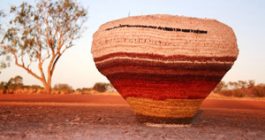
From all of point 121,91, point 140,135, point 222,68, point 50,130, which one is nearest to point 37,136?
point 50,130

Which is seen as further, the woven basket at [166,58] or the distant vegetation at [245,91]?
the distant vegetation at [245,91]

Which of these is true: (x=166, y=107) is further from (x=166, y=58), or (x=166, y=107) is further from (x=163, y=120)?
(x=166, y=58)

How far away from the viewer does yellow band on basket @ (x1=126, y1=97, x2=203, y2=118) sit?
5.82 m

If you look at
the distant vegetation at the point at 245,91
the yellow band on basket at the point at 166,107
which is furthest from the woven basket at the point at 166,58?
the distant vegetation at the point at 245,91

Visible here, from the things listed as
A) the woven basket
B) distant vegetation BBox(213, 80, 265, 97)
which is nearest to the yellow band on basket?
the woven basket

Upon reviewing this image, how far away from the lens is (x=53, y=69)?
1081 inches

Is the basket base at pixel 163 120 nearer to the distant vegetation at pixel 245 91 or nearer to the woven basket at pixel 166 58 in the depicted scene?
the woven basket at pixel 166 58

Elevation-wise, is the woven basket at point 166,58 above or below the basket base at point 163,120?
above

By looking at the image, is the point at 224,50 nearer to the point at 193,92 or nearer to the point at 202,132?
the point at 193,92

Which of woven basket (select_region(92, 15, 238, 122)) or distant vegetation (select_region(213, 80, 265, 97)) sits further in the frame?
distant vegetation (select_region(213, 80, 265, 97))

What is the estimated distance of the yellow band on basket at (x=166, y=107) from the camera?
19.1 feet

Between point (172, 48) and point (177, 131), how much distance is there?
0.97m

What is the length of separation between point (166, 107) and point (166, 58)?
664 mm

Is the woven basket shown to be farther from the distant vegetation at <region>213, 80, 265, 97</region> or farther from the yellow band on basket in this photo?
the distant vegetation at <region>213, 80, 265, 97</region>
